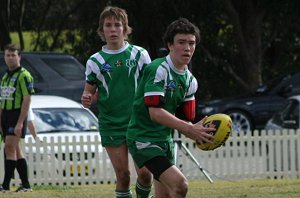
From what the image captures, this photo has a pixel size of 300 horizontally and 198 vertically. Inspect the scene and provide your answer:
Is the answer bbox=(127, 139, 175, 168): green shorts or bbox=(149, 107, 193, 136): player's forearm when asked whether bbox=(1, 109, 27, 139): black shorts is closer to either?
bbox=(127, 139, 175, 168): green shorts

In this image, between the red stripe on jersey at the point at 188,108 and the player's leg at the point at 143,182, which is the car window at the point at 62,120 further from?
the red stripe on jersey at the point at 188,108

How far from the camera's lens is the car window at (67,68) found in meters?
19.6

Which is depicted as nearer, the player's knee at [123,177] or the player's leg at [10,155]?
the player's knee at [123,177]

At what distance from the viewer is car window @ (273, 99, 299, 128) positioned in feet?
58.8

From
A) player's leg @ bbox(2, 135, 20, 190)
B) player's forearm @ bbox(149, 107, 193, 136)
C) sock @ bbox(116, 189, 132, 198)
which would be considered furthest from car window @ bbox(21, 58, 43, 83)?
player's forearm @ bbox(149, 107, 193, 136)

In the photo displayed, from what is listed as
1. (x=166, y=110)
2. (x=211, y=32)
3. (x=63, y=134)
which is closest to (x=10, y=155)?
(x=63, y=134)

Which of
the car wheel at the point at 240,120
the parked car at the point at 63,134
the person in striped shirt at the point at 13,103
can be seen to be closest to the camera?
the person in striped shirt at the point at 13,103

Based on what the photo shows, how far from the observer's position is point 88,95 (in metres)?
8.66

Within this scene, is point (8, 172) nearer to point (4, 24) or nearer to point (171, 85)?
point (171, 85)

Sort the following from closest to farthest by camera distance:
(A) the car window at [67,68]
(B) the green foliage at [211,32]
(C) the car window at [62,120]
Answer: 1. (C) the car window at [62,120]
2. (A) the car window at [67,68]
3. (B) the green foliage at [211,32]

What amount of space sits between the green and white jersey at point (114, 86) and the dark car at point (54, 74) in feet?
34.0

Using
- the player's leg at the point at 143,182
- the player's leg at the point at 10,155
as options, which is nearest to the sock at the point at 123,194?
the player's leg at the point at 143,182

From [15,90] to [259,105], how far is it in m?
10.7

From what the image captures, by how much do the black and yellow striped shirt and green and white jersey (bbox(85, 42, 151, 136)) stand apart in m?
4.02
